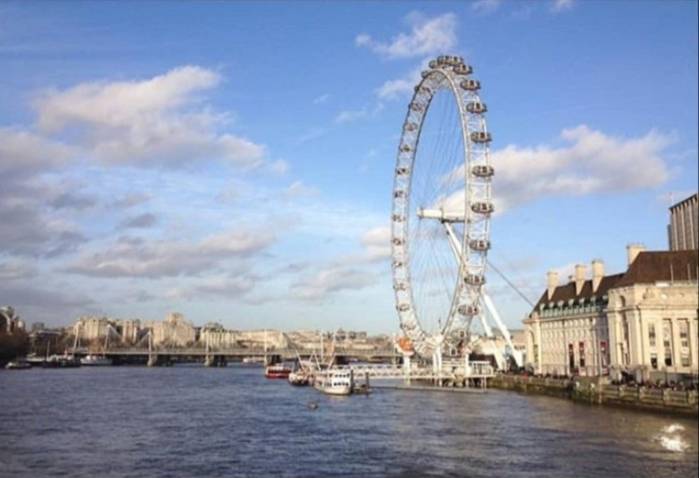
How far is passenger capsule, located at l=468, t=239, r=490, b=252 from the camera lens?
5597 centimetres

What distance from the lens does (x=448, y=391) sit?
2483 inches

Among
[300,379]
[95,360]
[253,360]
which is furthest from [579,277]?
[253,360]

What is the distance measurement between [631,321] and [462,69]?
19717mm

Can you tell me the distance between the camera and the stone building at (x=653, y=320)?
158 ft

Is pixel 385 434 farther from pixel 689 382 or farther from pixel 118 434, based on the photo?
pixel 689 382

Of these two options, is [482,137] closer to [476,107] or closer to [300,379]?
[476,107]

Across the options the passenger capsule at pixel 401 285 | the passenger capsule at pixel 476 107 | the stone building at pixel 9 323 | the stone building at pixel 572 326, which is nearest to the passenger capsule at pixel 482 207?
the passenger capsule at pixel 476 107

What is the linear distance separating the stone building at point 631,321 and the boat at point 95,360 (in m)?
97.3

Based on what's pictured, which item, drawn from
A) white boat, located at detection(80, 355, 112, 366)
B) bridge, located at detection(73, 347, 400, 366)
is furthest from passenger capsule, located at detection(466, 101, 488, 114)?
white boat, located at detection(80, 355, 112, 366)

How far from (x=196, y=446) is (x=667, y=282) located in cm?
3192

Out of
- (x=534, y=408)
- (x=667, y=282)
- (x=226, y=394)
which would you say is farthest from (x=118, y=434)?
(x=667, y=282)

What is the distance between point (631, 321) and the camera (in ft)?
172

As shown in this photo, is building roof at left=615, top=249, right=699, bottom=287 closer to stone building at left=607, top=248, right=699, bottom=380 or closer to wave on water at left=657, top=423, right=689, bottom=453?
stone building at left=607, top=248, right=699, bottom=380

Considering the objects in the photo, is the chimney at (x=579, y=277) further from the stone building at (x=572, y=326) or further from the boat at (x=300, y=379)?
the boat at (x=300, y=379)
